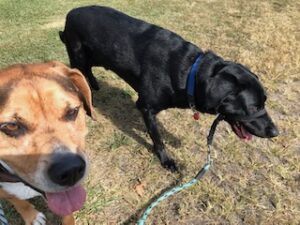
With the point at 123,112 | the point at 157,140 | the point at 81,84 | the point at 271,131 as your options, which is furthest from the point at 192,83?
the point at 123,112

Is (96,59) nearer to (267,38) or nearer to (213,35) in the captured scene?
(213,35)

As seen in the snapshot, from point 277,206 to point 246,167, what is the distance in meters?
0.57

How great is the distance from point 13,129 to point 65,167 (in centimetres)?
41

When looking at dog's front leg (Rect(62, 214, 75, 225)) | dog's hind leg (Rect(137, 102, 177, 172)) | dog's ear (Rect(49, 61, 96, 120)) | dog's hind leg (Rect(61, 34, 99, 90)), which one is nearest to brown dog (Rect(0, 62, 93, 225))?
dog's ear (Rect(49, 61, 96, 120))

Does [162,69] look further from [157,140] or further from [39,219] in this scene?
[39,219]

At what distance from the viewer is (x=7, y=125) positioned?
2.50 metres

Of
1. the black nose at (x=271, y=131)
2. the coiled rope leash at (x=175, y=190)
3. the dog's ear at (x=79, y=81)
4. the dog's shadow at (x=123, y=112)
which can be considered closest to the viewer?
the dog's ear at (x=79, y=81)

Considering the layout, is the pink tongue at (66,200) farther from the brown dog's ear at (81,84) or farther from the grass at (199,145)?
the grass at (199,145)

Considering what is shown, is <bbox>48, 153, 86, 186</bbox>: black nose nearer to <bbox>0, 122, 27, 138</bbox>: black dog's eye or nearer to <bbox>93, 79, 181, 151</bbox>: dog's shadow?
<bbox>0, 122, 27, 138</bbox>: black dog's eye

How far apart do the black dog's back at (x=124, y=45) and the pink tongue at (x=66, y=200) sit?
1.72 m

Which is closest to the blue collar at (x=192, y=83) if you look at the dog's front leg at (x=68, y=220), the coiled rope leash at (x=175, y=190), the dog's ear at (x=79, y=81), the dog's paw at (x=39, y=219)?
the coiled rope leash at (x=175, y=190)

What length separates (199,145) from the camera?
4.61 m

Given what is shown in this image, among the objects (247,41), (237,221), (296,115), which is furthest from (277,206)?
(247,41)

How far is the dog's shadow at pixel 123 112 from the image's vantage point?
4.78 m
